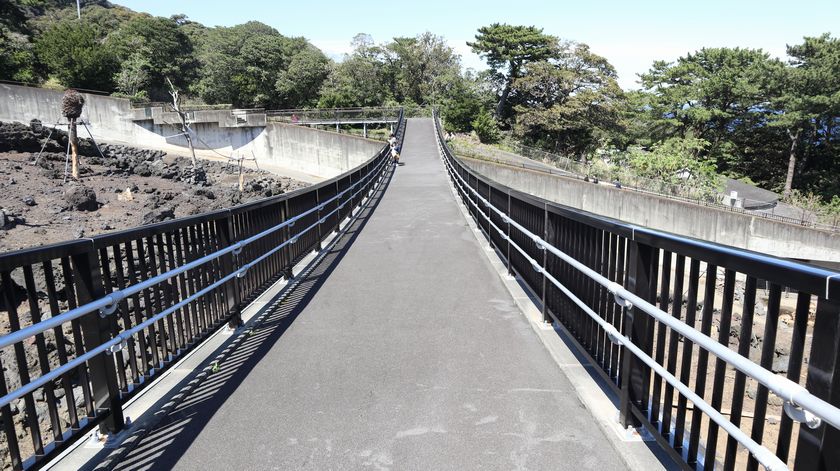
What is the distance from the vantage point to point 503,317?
230 inches

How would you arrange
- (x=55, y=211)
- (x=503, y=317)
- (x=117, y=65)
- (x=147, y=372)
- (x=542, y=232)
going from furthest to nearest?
1. (x=117, y=65)
2. (x=55, y=211)
3. (x=503, y=317)
4. (x=542, y=232)
5. (x=147, y=372)

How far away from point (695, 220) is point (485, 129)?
27.8m

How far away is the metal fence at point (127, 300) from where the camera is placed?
2783 millimetres

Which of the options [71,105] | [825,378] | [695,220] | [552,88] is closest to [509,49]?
[552,88]

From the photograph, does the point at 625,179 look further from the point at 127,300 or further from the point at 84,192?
the point at 127,300

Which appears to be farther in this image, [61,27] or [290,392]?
[61,27]

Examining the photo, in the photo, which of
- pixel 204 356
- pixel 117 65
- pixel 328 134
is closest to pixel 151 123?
pixel 117 65

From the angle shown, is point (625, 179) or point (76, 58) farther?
point (76, 58)

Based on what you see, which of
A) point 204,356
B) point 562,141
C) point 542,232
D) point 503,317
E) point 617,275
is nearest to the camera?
point 617,275

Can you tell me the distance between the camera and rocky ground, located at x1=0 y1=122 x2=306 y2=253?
60.7 ft

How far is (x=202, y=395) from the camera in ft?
13.2

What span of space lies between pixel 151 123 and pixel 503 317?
169ft

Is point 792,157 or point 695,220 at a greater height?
point 792,157

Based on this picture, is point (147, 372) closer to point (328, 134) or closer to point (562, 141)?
point (328, 134)
